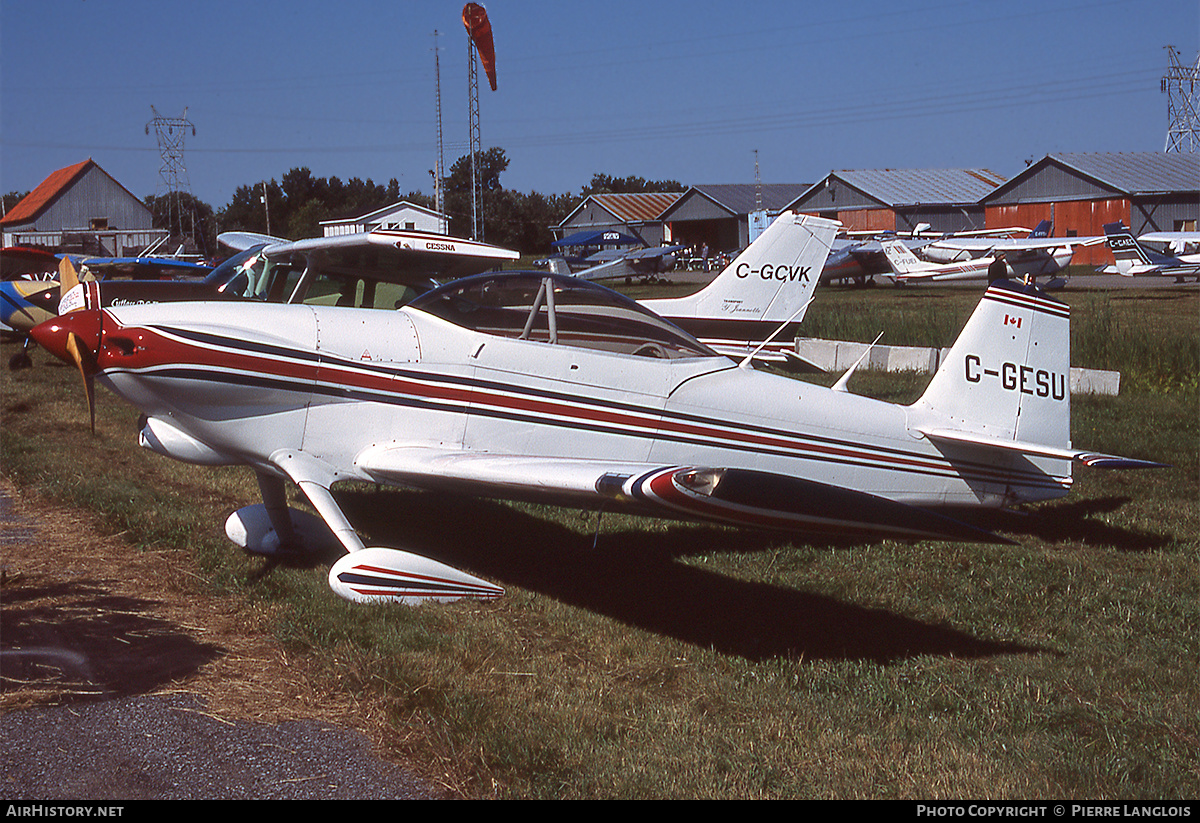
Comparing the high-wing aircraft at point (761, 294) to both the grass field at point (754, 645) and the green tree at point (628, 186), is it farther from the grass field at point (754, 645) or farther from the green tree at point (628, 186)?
the green tree at point (628, 186)

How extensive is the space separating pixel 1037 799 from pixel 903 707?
913 millimetres

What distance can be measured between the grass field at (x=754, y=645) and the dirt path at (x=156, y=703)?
0.71 feet

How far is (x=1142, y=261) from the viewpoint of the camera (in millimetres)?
34094

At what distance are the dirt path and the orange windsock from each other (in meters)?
24.7

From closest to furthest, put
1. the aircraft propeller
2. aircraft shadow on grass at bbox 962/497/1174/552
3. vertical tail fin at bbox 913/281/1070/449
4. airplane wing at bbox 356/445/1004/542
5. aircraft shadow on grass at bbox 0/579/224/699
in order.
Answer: airplane wing at bbox 356/445/1004/542 < aircraft shadow on grass at bbox 0/579/224/699 < the aircraft propeller < vertical tail fin at bbox 913/281/1070/449 < aircraft shadow on grass at bbox 962/497/1174/552

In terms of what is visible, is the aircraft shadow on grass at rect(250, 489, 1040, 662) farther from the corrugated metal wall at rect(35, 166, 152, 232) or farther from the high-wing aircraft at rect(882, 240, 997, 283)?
the corrugated metal wall at rect(35, 166, 152, 232)

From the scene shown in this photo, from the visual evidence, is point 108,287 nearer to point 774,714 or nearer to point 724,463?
point 724,463

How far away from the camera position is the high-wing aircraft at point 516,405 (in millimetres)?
5180

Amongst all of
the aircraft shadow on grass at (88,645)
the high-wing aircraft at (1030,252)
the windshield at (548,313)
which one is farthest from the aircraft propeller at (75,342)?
the high-wing aircraft at (1030,252)

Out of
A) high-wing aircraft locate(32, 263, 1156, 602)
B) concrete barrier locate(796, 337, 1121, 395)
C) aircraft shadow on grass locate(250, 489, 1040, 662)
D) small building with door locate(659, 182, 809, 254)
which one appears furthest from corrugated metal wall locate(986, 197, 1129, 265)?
aircraft shadow on grass locate(250, 489, 1040, 662)

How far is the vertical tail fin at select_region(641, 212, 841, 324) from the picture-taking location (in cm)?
1224

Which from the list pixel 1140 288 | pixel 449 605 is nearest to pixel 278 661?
pixel 449 605

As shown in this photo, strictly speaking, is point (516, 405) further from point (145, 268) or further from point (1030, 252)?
point (1030, 252)

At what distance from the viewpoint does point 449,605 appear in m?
5.62
